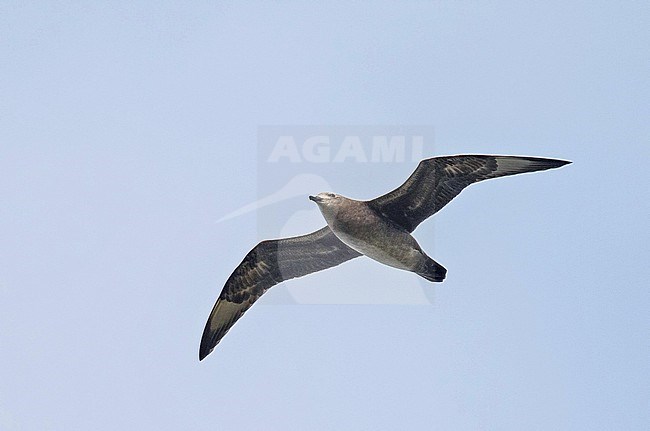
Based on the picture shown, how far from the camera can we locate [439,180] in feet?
49.8

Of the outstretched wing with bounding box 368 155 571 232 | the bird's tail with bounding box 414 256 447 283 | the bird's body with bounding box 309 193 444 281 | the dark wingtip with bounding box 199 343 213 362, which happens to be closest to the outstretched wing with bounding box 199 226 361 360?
the dark wingtip with bounding box 199 343 213 362

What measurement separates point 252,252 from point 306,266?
3.46 feet

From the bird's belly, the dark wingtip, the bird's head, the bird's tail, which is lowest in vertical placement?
the dark wingtip

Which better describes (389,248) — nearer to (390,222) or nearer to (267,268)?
(390,222)

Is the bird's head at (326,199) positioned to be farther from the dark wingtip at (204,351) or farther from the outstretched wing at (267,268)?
the dark wingtip at (204,351)

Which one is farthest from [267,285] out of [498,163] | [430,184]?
[498,163]

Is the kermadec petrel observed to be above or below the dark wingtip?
above

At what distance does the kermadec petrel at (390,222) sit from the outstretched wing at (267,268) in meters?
0.02

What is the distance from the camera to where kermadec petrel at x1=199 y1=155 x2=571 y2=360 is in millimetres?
14750

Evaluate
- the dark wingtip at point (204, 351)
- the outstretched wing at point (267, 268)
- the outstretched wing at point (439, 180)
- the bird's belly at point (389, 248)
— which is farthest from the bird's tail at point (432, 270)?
the dark wingtip at point (204, 351)

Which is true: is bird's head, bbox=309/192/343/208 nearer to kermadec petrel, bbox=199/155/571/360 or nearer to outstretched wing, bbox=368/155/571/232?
kermadec petrel, bbox=199/155/571/360

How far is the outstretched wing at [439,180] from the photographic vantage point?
1506 cm

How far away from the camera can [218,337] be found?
17.1 meters

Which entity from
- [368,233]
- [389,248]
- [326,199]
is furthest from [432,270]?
[326,199]
